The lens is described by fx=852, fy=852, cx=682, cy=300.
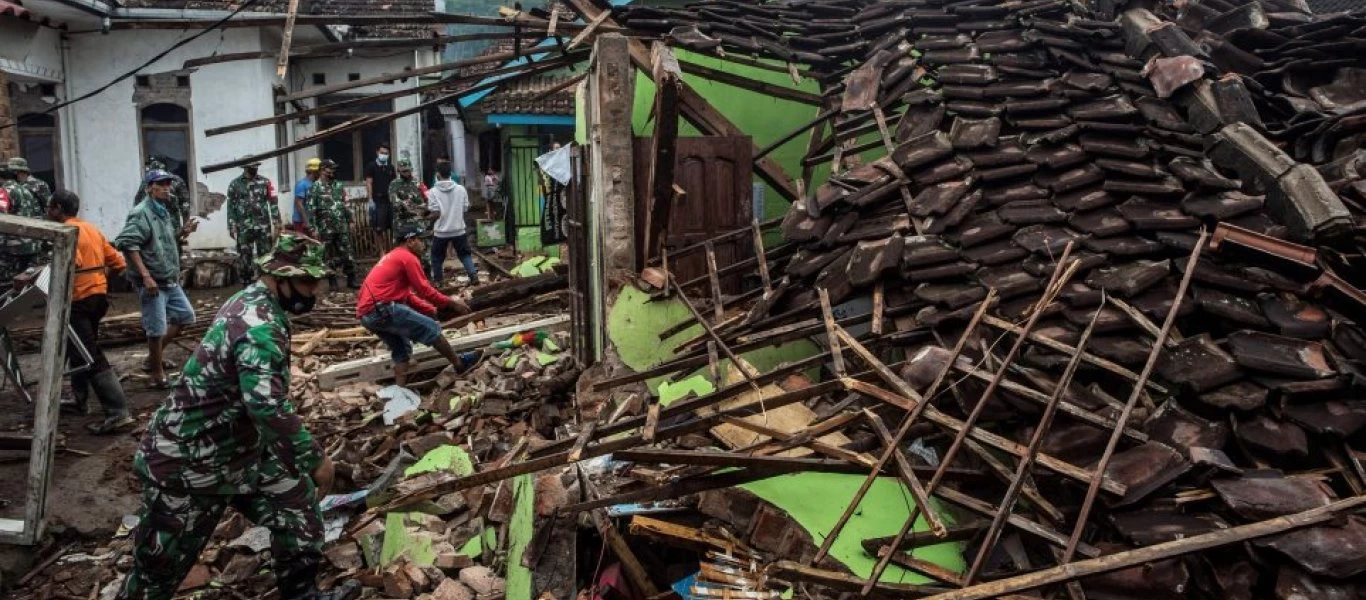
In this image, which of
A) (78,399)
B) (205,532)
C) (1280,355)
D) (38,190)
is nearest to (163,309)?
(78,399)

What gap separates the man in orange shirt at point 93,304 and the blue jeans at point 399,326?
2124 millimetres

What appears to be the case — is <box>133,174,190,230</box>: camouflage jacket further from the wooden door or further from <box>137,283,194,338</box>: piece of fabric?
the wooden door

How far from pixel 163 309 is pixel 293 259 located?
15.6ft

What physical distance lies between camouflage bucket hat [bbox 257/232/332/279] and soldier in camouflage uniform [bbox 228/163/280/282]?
900cm

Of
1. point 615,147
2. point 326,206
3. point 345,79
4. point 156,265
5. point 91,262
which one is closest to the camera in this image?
point 615,147

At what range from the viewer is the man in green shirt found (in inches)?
304

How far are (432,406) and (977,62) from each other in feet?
19.1

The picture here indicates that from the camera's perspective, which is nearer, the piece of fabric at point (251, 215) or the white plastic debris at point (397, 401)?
the white plastic debris at point (397, 401)

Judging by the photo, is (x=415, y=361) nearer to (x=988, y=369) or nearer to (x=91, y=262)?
(x=91, y=262)

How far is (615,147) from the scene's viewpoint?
7.24m

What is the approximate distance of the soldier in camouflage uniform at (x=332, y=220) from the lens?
1330 centimetres

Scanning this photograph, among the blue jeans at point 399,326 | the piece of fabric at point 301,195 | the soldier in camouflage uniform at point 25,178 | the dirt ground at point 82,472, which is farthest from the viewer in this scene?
the piece of fabric at point 301,195

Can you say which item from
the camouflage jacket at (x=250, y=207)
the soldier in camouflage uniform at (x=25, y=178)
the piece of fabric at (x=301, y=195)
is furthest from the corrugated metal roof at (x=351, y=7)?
the soldier in camouflage uniform at (x=25, y=178)

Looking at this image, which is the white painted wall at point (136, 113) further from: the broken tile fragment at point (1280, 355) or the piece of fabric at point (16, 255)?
the broken tile fragment at point (1280, 355)
